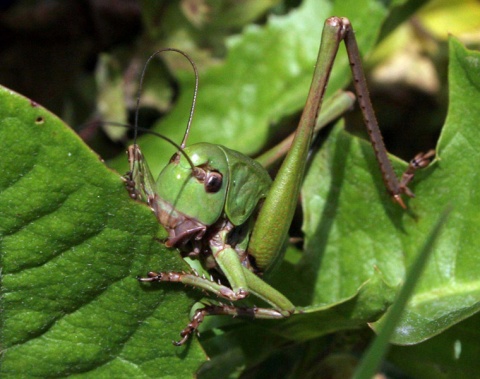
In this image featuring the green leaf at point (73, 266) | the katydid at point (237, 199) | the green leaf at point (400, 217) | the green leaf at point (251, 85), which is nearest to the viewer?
the green leaf at point (73, 266)

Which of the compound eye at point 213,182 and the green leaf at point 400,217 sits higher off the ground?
the compound eye at point 213,182

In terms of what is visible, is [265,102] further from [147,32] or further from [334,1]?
[147,32]

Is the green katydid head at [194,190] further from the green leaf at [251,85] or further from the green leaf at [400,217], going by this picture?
the green leaf at [251,85]

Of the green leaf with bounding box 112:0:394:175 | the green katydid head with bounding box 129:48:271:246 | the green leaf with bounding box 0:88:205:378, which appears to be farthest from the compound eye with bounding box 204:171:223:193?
the green leaf with bounding box 112:0:394:175

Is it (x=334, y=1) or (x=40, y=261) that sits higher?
(x=334, y=1)

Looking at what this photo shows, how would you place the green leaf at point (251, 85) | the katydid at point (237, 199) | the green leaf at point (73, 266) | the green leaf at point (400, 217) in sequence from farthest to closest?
the green leaf at point (251, 85) → the green leaf at point (400, 217) → the katydid at point (237, 199) → the green leaf at point (73, 266)

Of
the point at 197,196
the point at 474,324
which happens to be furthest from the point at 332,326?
the point at 197,196

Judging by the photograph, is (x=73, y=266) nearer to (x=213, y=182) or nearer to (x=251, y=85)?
(x=213, y=182)

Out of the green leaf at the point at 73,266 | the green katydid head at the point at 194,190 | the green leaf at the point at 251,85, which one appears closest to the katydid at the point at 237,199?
the green katydid head at the point at 194,190
